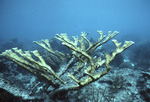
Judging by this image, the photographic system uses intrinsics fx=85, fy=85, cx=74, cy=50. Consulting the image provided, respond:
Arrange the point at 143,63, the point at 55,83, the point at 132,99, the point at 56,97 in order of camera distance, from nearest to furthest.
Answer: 1. the point at 55,83
2. the point at 56,97
3. the point at 132,99
4. the point at 143,63

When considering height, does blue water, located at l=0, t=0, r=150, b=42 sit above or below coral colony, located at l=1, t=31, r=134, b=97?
above

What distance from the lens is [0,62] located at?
4.31 m

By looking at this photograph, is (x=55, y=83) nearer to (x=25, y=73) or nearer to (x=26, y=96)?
(x=26, y=96)

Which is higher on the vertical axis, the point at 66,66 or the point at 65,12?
the point at 65,12

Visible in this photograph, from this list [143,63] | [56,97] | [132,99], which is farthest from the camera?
[143,63]

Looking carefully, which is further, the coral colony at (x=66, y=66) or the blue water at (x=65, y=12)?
the blue water at (x=65, y=12)

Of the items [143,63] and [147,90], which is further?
[143,63]

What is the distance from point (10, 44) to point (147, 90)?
58.8 feet

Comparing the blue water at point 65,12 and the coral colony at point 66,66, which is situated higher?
the blue water at point 65,12

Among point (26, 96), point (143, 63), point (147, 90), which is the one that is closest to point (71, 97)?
point (26, 96)

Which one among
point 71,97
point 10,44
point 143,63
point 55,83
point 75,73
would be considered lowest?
point 71,97

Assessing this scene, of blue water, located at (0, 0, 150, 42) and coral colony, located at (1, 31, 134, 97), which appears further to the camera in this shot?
blue water, located at (0, 0, 150, 42)

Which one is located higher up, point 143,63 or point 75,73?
point 143,63

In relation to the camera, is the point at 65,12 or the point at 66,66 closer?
the point at 66,66
